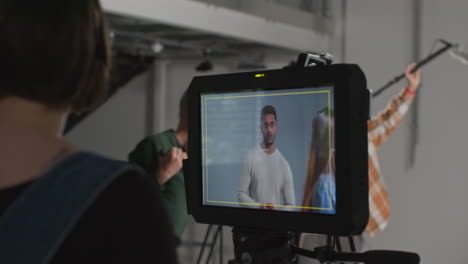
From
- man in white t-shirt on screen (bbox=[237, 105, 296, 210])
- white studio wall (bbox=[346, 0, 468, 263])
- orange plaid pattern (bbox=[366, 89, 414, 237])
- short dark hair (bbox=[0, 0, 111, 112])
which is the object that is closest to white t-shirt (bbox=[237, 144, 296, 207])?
man in white t-shirt on screen (bbox=[237, 105, 296, 210])

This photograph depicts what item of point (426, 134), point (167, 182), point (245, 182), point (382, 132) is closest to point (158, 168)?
point (167, 182)

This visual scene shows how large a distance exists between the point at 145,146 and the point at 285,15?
3.03 metres

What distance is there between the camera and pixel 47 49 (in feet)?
1.95

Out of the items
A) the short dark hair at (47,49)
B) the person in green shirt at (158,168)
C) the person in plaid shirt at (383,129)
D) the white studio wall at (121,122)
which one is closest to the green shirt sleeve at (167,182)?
the person in green shirt at (158,168)

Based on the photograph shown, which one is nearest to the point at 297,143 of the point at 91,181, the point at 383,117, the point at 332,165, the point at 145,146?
the point at 332,165

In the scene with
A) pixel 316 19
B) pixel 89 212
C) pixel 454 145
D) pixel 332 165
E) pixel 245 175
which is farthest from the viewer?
pixel 316 19

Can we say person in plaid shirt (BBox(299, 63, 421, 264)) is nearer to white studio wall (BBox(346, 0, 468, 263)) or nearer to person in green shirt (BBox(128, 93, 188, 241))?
person in green shirt (BBox(128, 93, 188, 241))

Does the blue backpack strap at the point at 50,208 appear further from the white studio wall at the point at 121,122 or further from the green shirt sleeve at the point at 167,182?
the white studio wall at the point at 121,122

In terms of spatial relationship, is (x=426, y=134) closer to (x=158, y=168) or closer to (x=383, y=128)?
(x=383, y=128)

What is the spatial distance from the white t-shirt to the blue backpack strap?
0.57 meters

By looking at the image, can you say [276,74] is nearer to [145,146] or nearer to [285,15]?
[145,146]

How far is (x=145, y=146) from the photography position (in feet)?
8.32

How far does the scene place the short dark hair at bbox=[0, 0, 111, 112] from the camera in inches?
23.4

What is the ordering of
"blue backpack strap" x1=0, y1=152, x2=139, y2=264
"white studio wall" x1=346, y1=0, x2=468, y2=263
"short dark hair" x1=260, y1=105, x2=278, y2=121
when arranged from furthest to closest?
"white studio wall" x1=346, y1=0, x2=468, y2=263 < "short dark hair" x1=260, y1=105, x2=278, y2=121 < "blue backpack strap" x1=0, y1=152, x2=139, y2=264
